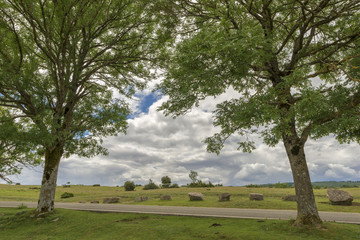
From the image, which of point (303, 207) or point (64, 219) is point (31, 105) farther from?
point (303, 207)

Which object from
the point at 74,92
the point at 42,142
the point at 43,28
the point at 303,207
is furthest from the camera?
the point at 74,92

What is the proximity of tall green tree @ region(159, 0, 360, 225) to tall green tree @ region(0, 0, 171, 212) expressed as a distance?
5.75 metres

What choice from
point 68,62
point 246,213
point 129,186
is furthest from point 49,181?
point 129,186

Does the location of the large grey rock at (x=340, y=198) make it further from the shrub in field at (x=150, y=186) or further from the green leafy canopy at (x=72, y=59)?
the shrub in field at (x=150, y=186)

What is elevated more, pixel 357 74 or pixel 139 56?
pixel 139 56

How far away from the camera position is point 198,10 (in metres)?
15.2

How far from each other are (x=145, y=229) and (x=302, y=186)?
30.3 ft

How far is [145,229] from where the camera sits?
497 inches

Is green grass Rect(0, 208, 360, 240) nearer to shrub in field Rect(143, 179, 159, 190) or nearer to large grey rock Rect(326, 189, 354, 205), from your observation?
large grey rock Rect(326, 189, 354, 205)

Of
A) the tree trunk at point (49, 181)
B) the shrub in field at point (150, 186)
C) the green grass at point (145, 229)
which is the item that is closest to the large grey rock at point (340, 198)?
the green grass at point (145, 229)

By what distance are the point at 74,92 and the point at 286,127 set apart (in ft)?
55.2

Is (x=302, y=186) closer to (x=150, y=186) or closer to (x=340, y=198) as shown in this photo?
(x=340, y=198)

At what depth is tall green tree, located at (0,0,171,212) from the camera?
15.3 m

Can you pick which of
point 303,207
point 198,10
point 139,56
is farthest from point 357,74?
point 139,56
